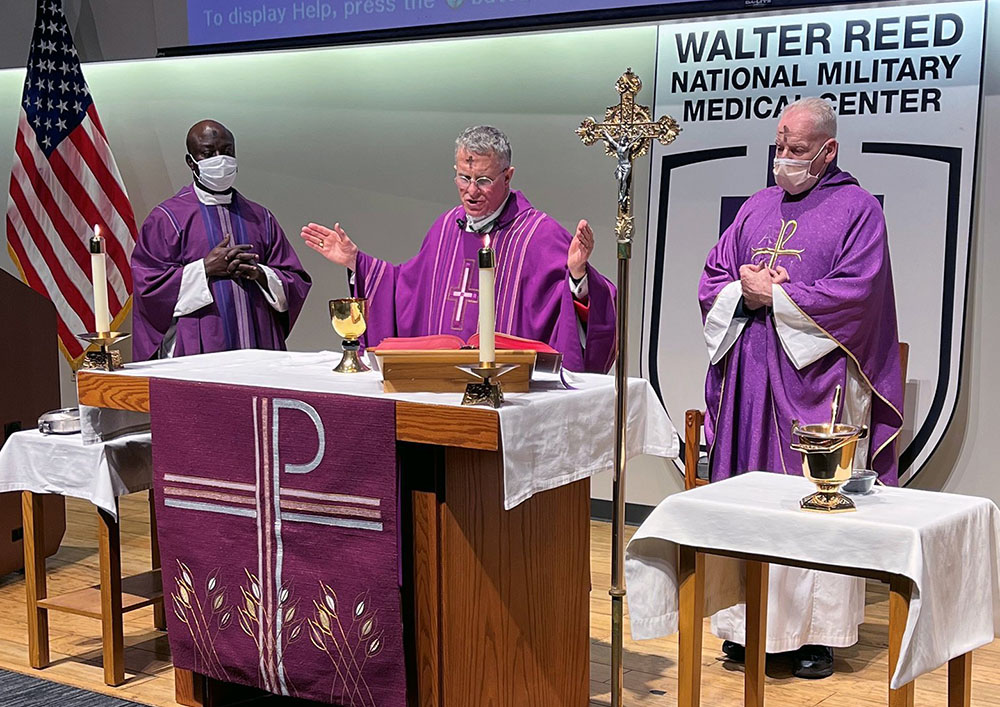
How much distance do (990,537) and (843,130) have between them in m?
3.04

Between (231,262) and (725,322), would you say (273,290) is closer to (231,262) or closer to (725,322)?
(231,262)

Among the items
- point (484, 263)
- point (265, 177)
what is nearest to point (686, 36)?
point (265, 177)

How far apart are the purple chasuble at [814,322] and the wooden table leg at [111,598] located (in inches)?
81.0

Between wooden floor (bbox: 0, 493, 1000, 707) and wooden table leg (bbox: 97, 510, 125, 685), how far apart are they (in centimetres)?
7

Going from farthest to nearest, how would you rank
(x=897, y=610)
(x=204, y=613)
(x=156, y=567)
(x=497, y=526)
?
(x=156, y=567), (x=204, y=613), (x=497, y=526), (x=897, y=610)

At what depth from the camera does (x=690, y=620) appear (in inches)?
124

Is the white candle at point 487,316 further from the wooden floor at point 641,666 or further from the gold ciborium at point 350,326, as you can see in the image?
the wooden floor at point 641,666

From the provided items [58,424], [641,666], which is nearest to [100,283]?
[58,424]

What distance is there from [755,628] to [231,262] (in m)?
3.15

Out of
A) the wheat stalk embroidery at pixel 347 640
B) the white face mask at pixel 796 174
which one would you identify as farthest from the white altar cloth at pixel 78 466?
the white face mask at pixel 796 174

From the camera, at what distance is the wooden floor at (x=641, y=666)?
4.23 meters

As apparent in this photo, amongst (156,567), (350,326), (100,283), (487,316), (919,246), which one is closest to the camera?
(487,316)

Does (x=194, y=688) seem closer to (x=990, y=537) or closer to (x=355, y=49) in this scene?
(x=990, y=537)

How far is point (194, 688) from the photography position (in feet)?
13.5
